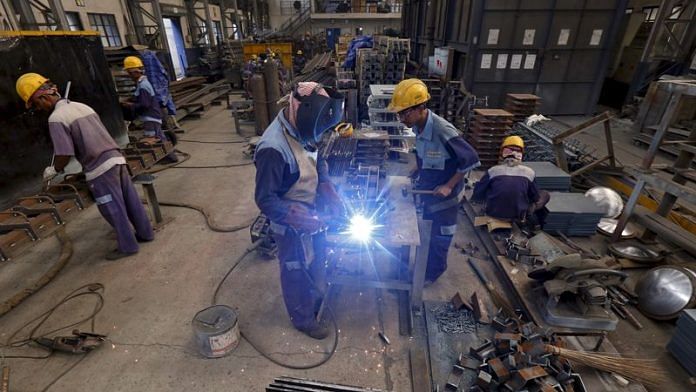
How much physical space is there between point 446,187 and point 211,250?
3125 millimetres

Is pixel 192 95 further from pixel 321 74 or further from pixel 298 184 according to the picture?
pixel 298 184

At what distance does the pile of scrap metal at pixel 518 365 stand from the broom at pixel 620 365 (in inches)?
2.8

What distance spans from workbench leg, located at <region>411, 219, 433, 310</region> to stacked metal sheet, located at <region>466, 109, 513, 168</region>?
4288mm

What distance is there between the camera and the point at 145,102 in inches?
235

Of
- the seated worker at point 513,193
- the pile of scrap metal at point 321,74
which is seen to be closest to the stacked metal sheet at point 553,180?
the seated worker at point 513,193

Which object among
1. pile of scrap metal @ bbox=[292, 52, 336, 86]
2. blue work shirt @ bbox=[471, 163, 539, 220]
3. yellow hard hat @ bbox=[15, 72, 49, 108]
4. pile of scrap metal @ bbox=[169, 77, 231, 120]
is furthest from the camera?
pile of scrap metal @ bbox=[292, 52, 336, 86]

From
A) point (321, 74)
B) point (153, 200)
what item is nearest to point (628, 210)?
point (153, 200)

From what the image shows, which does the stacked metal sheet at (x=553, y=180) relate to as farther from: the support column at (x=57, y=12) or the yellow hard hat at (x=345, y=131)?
the support column at (x=57, y=12)

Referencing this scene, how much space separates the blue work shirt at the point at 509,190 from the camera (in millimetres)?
4066

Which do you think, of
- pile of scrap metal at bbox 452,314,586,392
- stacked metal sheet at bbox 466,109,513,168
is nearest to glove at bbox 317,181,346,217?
pile of scrap metal at bbox 452,314,586,392

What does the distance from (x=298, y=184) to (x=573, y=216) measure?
3.88 meters

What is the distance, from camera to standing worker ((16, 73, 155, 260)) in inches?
129

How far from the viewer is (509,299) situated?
11.5ft

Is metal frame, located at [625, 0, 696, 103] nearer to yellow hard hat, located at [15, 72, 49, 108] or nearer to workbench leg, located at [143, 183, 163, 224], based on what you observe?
workbench leg, located at [143, 183, 163, 224]
